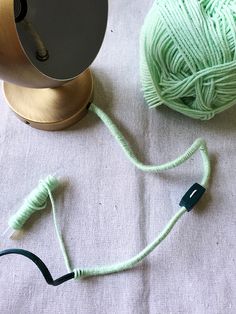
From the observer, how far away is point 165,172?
574 mm

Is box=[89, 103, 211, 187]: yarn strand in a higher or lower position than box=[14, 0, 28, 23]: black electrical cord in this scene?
lower

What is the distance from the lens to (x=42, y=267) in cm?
49

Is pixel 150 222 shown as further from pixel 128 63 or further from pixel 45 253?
pixel 128 63

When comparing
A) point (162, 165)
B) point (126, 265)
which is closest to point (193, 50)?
point (162, 165)

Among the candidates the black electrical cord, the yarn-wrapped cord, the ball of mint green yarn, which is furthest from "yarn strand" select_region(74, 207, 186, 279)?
the black electrical cord

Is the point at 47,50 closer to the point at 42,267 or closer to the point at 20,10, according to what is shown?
the point at 20,10

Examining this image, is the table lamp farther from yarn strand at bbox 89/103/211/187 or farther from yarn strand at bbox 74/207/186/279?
yarn strand at bbox 74/207/186/279

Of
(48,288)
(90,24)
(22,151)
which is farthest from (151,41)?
(48,288)

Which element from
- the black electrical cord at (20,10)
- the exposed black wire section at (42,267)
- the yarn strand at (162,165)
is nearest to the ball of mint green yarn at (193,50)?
the yarn strand at (162,165)

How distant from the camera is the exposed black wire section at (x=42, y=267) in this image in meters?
0.49

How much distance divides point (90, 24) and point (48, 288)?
324 millimetres

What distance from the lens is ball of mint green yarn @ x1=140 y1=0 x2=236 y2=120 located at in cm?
50

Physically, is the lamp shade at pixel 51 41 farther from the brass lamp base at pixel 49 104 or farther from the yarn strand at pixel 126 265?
the yarn strand at pixel 126 265

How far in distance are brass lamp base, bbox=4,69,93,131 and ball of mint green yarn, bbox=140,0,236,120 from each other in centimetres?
11
